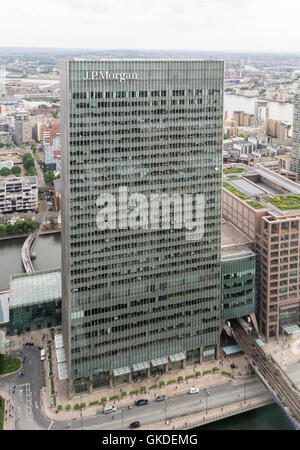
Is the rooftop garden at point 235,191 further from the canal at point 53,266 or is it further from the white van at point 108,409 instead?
the white van at point 108,409

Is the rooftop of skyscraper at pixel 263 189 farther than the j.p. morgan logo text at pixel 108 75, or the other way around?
the rooftop of skyscraper at pixel 263 189

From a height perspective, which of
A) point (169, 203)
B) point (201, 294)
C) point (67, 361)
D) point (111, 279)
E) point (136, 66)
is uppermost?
point (136, 66)

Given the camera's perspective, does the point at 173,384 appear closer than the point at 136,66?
No

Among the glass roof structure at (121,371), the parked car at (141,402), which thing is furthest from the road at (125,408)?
the glass roof structure at (121,371)

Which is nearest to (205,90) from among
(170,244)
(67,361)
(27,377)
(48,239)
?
(170,244)

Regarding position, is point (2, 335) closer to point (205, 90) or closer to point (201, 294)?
point (201, 294)

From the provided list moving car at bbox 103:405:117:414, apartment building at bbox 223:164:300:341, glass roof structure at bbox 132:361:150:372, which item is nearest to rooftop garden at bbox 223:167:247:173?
apartment building at bbox 223:164:300:341
